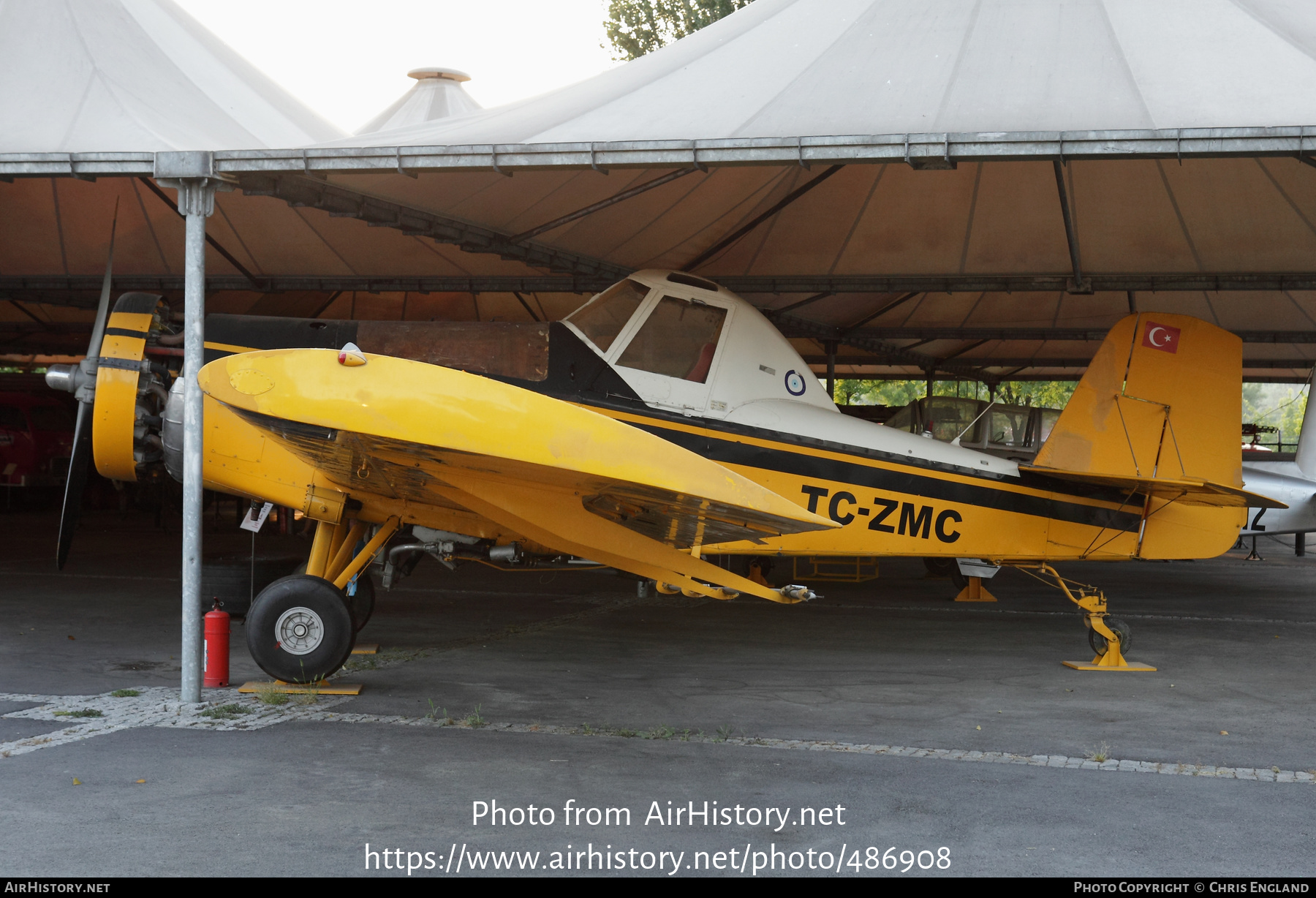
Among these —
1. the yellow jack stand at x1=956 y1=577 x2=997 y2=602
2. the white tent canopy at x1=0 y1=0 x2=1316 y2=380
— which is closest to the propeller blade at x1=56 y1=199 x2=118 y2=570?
the white tent canopy at x1=0 y1=0 x2=1316 y2=380

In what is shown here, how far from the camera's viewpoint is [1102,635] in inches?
347

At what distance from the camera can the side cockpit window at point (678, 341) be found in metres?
7.97

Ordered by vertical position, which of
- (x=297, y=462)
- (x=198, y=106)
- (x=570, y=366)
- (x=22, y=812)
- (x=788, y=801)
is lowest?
(x=22, y=812)

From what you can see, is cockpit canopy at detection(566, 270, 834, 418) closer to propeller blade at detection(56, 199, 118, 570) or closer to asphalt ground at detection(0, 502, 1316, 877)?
asphalt ground at detection(0, 502, 1316, 877)

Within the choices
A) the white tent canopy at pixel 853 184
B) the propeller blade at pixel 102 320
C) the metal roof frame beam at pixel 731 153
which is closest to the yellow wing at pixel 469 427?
the metal roof frame beam at pixel 731 153

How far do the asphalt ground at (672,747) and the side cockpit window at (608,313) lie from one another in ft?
8.58

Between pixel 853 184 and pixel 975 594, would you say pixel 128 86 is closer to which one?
pixel 853 184

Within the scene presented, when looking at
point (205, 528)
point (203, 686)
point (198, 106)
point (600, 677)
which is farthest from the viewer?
point (205, 528)

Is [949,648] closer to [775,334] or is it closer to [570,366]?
[775,334]

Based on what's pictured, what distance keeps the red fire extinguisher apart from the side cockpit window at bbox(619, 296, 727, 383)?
11.1 ft

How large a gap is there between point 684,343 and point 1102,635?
4329 millimetres

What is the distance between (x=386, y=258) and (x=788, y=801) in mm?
9243

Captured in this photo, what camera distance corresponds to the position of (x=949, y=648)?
31.9 feet

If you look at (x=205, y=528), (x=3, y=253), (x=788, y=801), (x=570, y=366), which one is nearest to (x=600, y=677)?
(x=570, y=366)
